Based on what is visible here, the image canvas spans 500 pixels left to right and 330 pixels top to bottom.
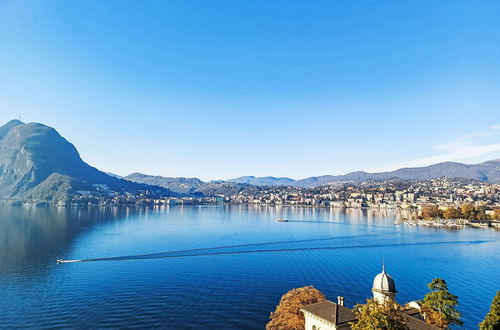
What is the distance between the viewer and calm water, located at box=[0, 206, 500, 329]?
3278cm

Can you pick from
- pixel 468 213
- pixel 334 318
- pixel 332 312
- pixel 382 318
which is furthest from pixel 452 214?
pixel 382 318

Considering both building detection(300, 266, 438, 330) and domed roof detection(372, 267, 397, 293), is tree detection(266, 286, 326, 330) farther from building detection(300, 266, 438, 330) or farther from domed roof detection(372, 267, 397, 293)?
domed roof detection(372, 267, 397, 293)

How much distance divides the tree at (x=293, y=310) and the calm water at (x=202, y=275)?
4.78 m

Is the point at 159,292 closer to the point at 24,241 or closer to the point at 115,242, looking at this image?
the point at 115,242

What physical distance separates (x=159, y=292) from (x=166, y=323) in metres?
10.4

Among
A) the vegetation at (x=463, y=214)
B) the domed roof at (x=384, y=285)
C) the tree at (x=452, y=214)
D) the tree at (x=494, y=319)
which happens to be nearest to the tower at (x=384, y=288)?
the domed roof at (x=384, y=285)

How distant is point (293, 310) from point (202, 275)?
26.3 m

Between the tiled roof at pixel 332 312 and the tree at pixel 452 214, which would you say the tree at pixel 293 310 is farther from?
the tree at pixel 452 214

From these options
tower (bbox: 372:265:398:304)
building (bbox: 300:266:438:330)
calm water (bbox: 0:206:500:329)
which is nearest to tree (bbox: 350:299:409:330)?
building (bbox: 300:266:438:330)

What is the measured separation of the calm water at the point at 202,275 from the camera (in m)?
32.8

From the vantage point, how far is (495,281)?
48.6m

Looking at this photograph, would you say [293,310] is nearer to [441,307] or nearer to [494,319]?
[441,307]

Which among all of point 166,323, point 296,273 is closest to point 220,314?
point 166,323

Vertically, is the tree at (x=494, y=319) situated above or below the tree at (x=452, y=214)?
above
